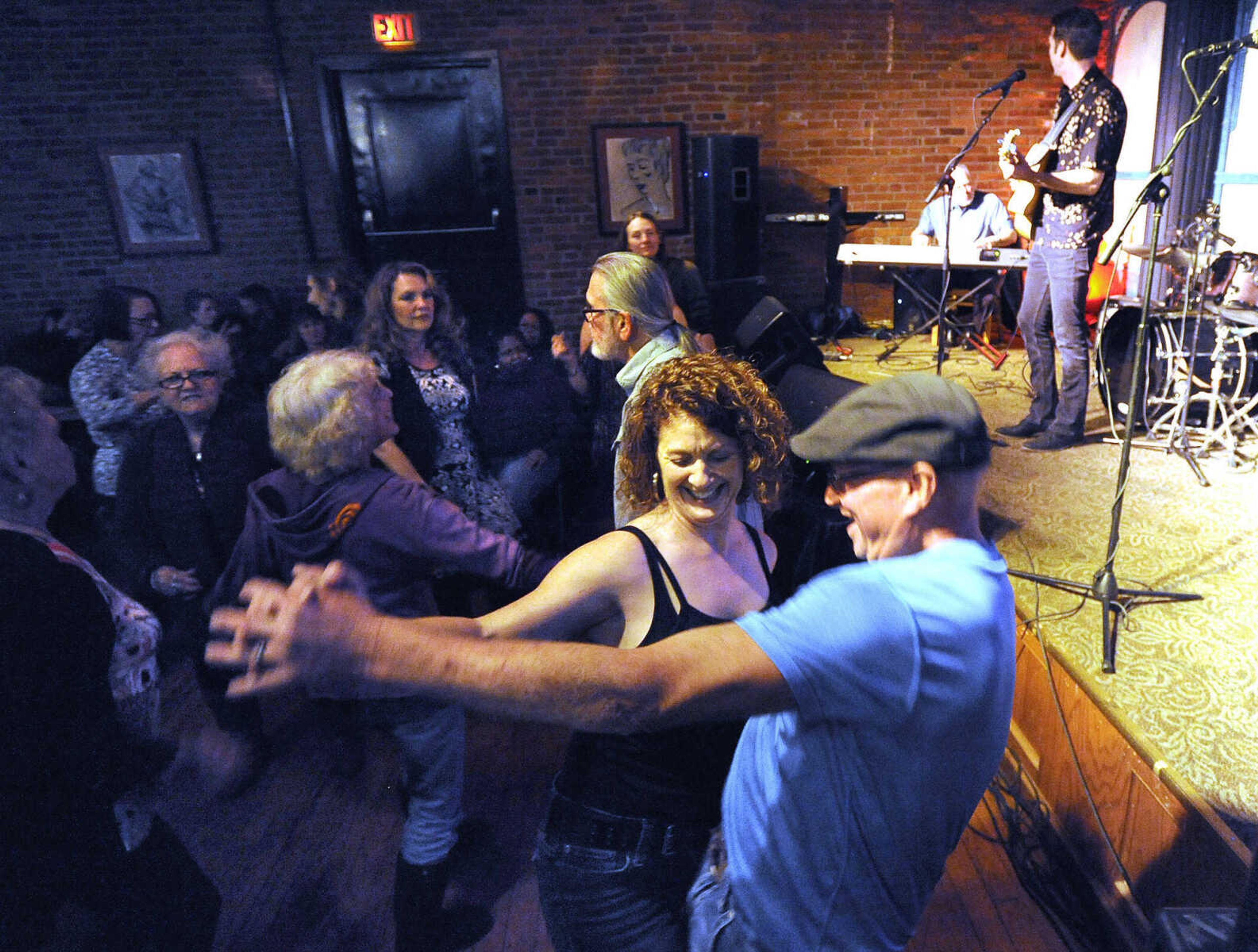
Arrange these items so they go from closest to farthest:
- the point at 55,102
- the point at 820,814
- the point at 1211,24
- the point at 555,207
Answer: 1. the point at 820,814
2. the point at 1211,24
3. the point at 55,102
4. the point at 555,207

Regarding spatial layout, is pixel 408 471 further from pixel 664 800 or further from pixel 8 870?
pixel 664 800

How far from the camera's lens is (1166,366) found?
4039mm

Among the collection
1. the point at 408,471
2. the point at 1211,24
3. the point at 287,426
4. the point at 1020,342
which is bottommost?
the point at 1020,342

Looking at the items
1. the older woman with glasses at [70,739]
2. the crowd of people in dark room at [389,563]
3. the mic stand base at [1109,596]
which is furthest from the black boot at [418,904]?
the mic stand base at [1109,596]

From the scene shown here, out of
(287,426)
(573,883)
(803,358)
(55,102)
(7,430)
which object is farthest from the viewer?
(55,102)

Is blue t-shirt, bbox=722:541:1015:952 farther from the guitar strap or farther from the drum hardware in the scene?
the drum hardware

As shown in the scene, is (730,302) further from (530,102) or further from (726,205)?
(530,102)

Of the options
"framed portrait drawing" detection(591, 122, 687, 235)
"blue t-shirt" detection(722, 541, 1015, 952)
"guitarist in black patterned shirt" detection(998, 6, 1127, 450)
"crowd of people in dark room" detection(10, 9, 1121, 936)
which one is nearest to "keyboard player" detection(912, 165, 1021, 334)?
"framed portrait drawing" detection(591, 122, 687, 235)

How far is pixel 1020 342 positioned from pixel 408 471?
5.70 metres

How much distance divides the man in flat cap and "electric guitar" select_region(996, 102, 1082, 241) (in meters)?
2.89

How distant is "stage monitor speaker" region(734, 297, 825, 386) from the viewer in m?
3.67

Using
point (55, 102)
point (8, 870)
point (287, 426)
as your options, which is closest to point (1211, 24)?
point (287, 426)

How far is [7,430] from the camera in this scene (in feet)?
4.83

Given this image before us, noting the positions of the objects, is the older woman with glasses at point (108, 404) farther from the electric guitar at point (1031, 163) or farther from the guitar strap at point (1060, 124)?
the guitar strap at point (1060, 124)
